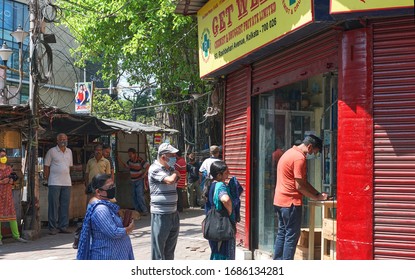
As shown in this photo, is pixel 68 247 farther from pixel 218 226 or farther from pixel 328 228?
pixel 328 228

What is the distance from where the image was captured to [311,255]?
6.74 m

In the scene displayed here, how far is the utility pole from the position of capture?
9.88 meters

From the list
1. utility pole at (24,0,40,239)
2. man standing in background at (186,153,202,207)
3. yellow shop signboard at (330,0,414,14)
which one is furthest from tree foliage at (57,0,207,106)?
yellow shop signboard at (330,0,414,14)

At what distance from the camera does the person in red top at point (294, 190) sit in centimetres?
620

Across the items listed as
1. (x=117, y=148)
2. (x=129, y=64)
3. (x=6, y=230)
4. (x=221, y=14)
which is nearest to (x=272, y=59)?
(x=221, y=14)

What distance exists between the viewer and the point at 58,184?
1041cm

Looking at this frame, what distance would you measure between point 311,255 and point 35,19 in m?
6.76

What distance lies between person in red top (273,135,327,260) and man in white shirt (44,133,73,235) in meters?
5.44

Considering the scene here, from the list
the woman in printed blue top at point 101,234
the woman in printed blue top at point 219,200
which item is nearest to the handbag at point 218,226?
the woman in printed blue top at point 219,200

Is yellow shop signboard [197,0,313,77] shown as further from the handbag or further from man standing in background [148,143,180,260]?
the handbag

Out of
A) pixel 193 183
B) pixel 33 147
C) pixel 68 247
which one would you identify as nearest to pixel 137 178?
pixel 193 183

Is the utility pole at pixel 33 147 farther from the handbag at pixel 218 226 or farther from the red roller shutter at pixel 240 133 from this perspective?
the handbag at pixel 218 226

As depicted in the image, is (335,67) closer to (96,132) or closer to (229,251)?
(229,251)

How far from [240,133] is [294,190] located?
272 cm
